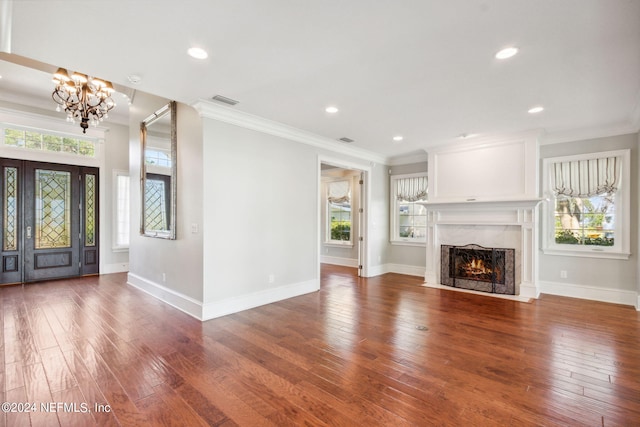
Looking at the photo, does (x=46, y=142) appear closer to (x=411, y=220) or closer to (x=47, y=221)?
(x=47, y=221)

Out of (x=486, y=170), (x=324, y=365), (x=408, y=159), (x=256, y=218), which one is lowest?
(x=324, y=365)

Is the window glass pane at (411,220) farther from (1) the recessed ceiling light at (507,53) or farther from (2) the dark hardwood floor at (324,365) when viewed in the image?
(1) the recessed ceiling light at (507,53)

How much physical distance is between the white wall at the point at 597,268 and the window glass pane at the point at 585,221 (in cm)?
27

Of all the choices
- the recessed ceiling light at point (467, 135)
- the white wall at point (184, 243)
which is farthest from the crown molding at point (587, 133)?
the white wall at point (184, 243)

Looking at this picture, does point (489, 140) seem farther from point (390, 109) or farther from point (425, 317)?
point (425, 317)

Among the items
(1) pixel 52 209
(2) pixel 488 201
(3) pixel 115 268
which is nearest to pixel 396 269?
(2) pixel 488 201

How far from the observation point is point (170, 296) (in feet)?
15.0

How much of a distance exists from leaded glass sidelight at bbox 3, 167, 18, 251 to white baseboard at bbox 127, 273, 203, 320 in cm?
237

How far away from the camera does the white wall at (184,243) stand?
4.03 m

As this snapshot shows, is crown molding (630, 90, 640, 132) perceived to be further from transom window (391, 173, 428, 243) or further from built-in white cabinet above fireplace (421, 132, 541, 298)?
transom window (391, 173, 428, 243)

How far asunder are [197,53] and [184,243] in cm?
256

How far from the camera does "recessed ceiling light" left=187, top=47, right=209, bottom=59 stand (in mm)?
2662

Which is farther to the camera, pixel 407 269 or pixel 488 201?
pixel 407 269

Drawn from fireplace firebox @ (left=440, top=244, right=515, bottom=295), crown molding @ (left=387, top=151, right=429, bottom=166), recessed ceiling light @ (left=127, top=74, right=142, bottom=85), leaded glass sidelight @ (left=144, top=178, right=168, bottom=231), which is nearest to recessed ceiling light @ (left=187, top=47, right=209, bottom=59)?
recessed ceiling light @ (left=127, top=74, right=142, bottom=85)
